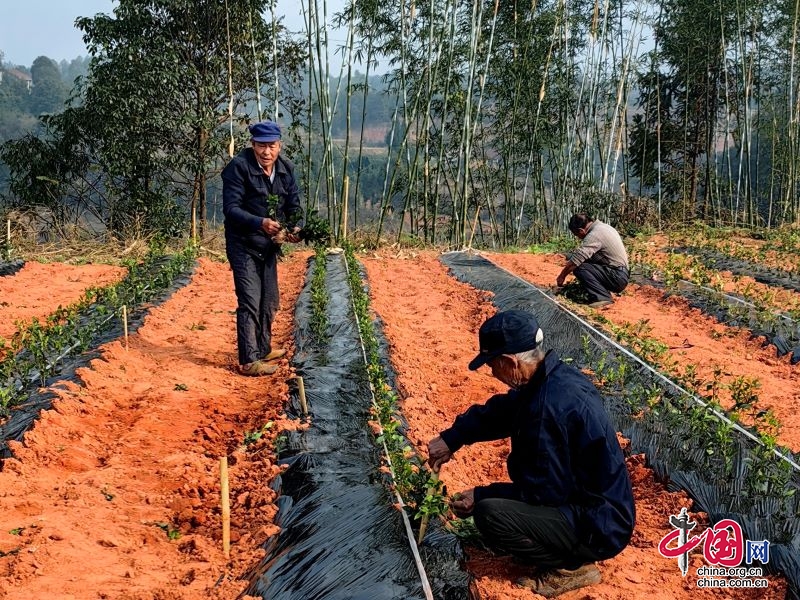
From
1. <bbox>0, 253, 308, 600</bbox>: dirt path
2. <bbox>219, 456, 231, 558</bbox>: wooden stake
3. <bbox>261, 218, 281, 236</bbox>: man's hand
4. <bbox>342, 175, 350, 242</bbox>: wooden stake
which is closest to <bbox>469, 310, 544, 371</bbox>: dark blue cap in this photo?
<bbox>219, 456, 231, 558</bbox>: wooden stake

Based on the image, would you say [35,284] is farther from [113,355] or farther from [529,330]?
[529,330]

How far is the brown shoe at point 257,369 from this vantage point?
5027 mm

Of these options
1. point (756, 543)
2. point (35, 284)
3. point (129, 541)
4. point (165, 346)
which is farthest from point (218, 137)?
point (756, 543)

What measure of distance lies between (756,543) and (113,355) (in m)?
4.33

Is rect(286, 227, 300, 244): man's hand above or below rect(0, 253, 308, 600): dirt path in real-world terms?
above

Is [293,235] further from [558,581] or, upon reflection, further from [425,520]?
[558,581]

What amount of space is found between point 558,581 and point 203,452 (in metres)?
2.10

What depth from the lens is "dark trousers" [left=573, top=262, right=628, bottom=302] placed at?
7438mm

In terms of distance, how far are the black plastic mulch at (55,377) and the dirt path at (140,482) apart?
91 mm

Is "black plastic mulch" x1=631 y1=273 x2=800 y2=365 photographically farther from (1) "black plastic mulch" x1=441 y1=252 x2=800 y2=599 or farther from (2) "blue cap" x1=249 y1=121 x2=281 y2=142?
(2) "blue cap" x1=249 y1=121 x2=281 y2=142

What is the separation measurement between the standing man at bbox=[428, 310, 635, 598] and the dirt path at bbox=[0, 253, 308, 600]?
1.09 meters

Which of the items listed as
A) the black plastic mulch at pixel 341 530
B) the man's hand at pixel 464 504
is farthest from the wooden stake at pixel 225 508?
the man's hand at pixel 464 504

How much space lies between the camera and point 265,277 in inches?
198

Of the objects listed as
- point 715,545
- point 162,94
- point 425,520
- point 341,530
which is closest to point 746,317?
point 715,545
